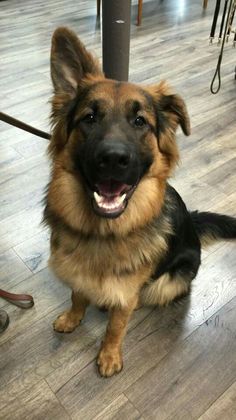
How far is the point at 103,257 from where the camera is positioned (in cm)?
146

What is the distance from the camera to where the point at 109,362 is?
1628 mm

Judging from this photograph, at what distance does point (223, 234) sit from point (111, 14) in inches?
54.9

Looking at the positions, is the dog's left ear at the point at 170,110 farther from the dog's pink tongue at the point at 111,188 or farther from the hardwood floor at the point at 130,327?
the hardwood floor at the point at 130,327

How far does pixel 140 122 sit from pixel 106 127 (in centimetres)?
18

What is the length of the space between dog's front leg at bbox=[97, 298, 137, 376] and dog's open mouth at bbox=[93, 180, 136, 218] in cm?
47

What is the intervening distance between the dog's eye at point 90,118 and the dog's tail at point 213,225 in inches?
37.2

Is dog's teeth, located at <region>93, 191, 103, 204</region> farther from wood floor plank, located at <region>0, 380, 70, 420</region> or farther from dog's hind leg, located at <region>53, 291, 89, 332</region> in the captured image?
wood floor plank, located at <region>0, 380, 70, 420</region>

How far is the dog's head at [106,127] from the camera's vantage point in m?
1.23

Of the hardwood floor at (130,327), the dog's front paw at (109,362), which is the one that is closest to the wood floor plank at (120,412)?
the hardwood floor at (130,327)

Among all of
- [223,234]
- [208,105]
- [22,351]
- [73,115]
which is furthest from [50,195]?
[208,105]

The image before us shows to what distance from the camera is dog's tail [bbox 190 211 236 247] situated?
2.05 metres

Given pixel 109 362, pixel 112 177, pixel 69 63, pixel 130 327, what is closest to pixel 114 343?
pixel 109 362

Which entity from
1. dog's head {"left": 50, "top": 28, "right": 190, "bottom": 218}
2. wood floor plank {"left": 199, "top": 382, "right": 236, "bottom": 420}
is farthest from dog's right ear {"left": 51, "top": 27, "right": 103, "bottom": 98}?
wood floor plank {"left": 199, "top": 382, "right": 236, "bottom": 420}

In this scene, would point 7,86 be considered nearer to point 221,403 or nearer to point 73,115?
point 73,115
